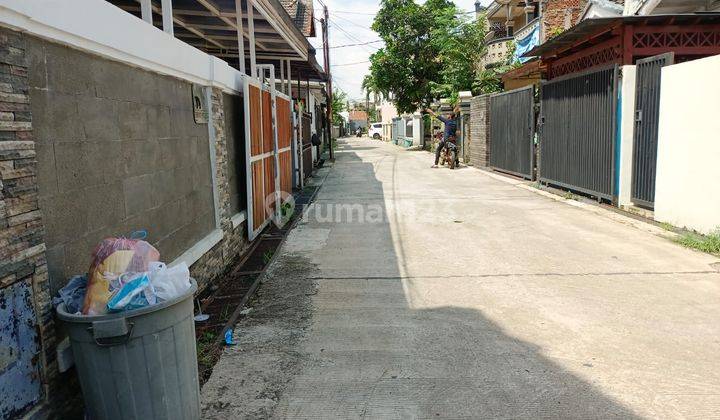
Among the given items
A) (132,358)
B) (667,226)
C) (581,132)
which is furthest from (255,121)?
(581,132)

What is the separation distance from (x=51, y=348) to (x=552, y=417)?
2683mm

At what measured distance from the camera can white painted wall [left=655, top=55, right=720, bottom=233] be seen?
6.86 m

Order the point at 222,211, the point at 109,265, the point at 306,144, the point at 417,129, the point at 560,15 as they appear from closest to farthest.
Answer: the point at 109,265, the point at 222,211, the point at 306,144, the point at 560,15, the point at 417,129

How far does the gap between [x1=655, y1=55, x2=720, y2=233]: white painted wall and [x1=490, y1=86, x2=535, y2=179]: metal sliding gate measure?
5.73 meters

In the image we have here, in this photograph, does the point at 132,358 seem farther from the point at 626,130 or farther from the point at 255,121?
the point at 626,130

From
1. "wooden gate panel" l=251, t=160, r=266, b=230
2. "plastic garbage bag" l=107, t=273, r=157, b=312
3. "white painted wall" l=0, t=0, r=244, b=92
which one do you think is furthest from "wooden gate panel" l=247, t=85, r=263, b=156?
"plastic garbage bag" l=107, t=273, r=157, b=312

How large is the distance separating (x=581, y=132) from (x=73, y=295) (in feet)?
32.4

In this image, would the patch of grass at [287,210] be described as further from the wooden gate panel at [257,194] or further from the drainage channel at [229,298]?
the wooden gate panel at [257,194]

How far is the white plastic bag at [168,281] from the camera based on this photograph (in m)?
2.74

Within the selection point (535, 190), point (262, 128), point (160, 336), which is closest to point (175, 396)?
point (160, 336)

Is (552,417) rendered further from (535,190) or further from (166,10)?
(535,190)

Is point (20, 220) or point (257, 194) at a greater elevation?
point (20, 220)

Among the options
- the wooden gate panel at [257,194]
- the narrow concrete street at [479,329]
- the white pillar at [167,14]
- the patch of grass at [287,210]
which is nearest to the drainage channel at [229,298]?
the narrow concrete street at [479,329]

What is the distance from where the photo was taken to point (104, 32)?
3398 millimetres
